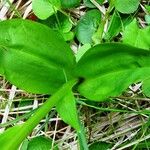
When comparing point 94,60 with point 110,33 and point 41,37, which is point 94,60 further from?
point 110,33

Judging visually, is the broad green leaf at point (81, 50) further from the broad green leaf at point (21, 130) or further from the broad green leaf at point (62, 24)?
the broad green leaf at point (21, 130)

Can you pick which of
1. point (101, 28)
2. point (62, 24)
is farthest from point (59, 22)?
point (101, 28)

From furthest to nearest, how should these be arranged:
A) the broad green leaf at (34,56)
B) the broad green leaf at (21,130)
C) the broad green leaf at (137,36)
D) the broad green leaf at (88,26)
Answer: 1. the broad green leaf at (88,26)
2. the broad green leaf at (137,36)
3. the broad green leaf at (34,56)
4. the broad green leaf at (21,130)

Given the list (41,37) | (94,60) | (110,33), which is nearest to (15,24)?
(41,37)

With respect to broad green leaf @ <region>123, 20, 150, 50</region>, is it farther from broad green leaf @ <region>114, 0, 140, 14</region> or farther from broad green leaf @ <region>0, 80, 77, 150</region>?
broad green leaf @ <region>0, 80, 77, 150</region>

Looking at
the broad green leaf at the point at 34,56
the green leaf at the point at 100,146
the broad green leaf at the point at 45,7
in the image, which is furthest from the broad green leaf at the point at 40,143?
the broad green leaf at the point at 45,7

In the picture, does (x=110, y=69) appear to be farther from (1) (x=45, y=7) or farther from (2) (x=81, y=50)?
(1) (x=45, y=7)

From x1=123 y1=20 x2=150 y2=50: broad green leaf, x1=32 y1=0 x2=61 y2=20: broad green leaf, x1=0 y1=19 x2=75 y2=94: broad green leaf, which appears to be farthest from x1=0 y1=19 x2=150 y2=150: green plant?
x1=32 y1=0 x2=61 y2=20: broad green leaf

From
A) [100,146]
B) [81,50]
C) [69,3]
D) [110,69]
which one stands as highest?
[69,3]
